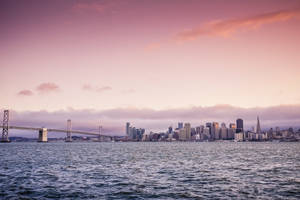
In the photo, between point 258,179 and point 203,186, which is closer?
point 203,186

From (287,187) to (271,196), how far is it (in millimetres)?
5526

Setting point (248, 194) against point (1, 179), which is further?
point (1, 179)

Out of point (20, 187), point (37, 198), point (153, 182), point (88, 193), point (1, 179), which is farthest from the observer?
point (1, 179)

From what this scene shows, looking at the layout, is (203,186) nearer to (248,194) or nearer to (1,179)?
(248,194)

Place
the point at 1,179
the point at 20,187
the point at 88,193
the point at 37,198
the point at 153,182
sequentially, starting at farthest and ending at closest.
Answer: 1. the point at 1,179
2. the point at 153,182
3. the point at 20,187
4. the point at 88,193
5. the point at 37,198

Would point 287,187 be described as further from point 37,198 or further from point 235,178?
point 37,198

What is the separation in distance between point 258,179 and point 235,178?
2811 millimetres

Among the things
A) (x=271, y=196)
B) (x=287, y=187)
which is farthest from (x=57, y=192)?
(x=287, y=187)

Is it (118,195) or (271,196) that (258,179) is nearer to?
(271,196)

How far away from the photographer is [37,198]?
23641 mm

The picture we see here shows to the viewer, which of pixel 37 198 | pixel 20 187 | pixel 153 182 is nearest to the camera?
pixel 37 198

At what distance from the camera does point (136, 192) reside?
26.2 metres

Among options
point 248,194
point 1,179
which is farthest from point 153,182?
point 1,179

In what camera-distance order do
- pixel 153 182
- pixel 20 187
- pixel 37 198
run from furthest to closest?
pixel 153 182
pixel 20 187
pixel 37 198
